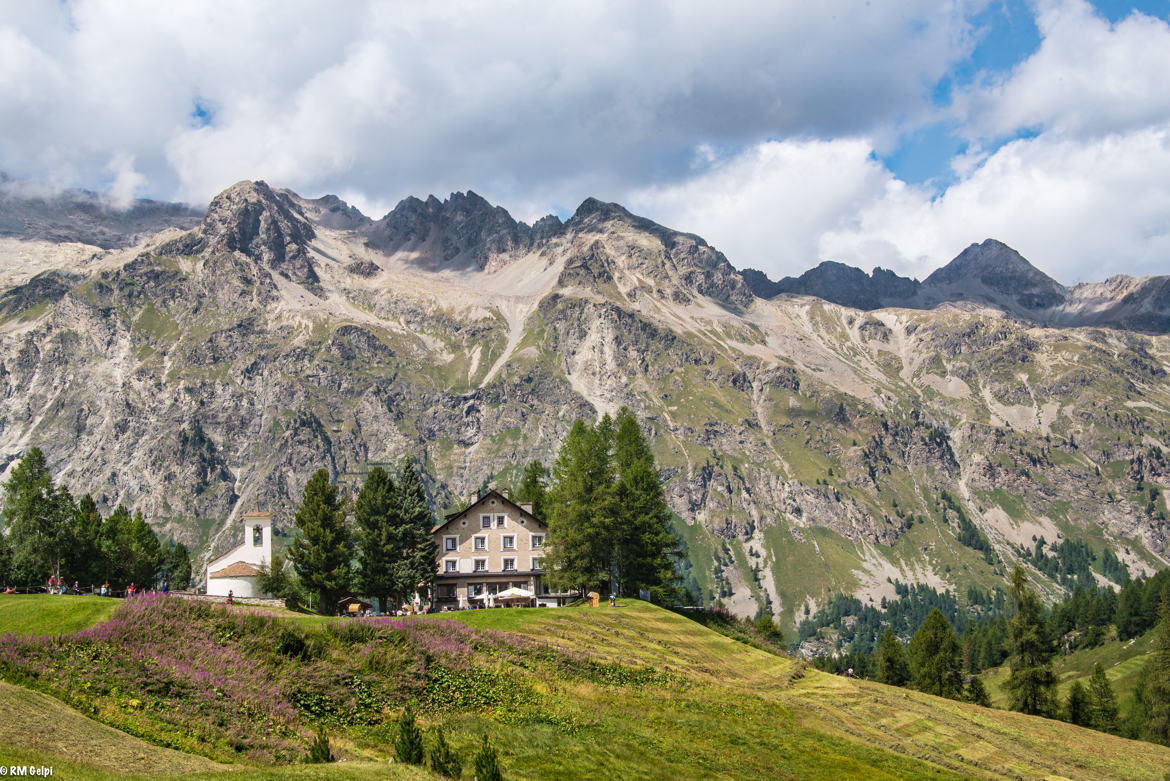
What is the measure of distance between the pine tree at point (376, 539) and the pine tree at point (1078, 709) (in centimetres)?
8503

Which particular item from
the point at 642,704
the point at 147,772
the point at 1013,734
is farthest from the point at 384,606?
the point at 147,772

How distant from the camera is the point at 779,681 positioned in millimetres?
65438

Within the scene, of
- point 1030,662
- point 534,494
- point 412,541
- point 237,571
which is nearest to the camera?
point 237,571

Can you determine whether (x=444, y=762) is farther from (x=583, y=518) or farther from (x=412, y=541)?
(x=412, y=541)

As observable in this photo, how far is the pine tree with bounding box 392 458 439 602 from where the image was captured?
87750mm

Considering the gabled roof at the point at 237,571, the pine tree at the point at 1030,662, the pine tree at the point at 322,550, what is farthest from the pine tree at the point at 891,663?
the gabled roof at the point at 237,571

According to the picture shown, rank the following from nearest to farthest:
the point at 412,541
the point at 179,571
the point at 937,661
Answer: the point at 412,541, the point at 937,661, the point at 179,571

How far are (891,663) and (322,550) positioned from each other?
9119cm

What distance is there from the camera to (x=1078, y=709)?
107562 millimetres

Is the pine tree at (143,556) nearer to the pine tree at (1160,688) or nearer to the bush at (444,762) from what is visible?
the bush at (444,762)

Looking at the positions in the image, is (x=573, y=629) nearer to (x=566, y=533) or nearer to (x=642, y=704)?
(x=642, y=704)

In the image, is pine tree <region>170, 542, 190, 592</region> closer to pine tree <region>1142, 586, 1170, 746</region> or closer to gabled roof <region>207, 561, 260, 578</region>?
gabled roof <region>207, 561, 260, 578</region>

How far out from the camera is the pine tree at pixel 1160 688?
3942 inches

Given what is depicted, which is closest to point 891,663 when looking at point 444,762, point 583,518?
point 583,518
